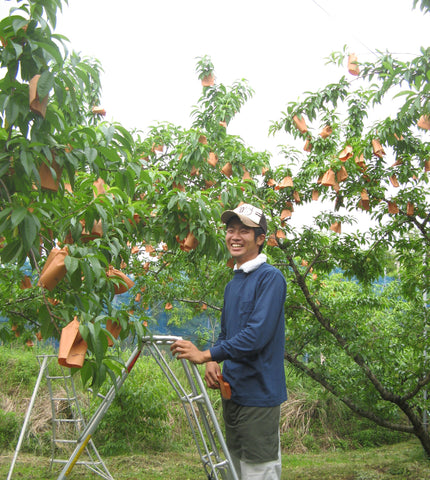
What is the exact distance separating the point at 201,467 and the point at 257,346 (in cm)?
366

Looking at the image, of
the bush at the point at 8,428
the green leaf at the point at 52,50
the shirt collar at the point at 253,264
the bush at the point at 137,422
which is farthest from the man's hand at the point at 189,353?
the bush at the point at 8,428

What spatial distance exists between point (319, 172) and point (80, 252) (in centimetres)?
270

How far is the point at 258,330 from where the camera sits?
1.70 metres

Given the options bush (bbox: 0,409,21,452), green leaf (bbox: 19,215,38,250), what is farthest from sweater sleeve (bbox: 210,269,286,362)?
bush (bbox: 0,409,21,452)

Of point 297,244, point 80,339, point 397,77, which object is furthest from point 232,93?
point 80,339

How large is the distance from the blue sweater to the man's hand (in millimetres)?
29

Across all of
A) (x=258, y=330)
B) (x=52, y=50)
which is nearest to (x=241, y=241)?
(x=258, y=330)

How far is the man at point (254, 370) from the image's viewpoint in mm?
1711

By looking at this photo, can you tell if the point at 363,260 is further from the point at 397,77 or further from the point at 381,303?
the point at 397,77

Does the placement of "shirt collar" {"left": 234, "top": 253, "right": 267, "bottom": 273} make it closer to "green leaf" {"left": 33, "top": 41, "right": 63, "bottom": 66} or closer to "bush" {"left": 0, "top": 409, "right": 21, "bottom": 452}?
"green leaf" {"left": 33, "top": 41, "right": 63, "bottom": 66}

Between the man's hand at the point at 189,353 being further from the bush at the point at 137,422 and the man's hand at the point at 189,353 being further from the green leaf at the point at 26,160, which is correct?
the bush at the point at 137,422

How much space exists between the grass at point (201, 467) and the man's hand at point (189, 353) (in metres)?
3.25

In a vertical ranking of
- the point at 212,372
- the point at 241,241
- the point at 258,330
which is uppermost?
the point at 241,241

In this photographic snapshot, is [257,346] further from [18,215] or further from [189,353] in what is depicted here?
[18,215]
